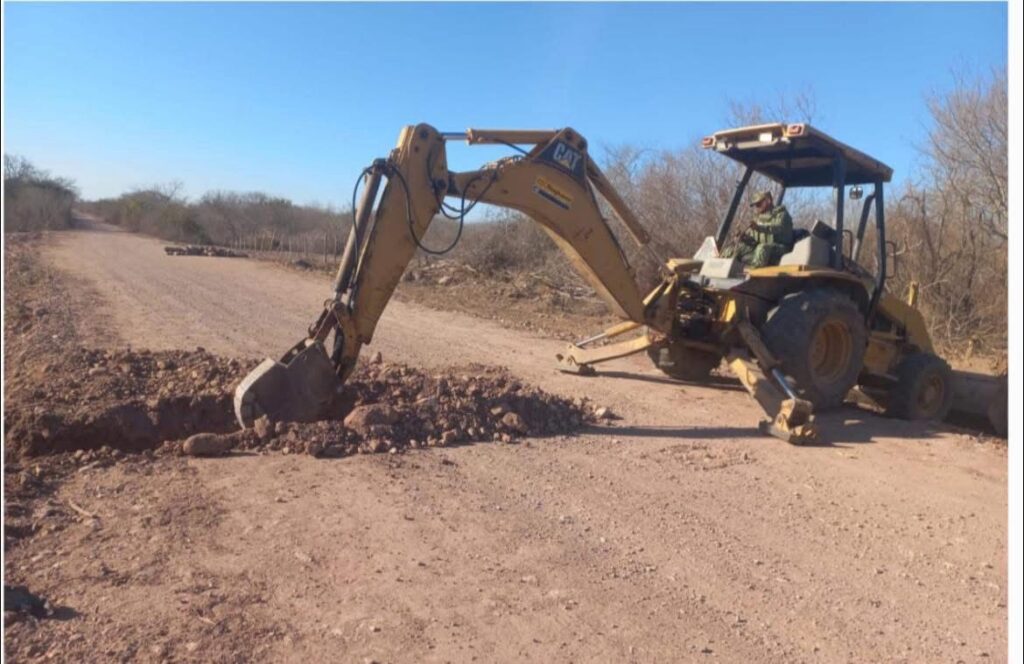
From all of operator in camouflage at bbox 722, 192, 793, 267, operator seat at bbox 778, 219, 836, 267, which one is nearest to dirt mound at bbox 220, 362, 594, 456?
operator in camouflage at bbox 722, 192, 793, 267

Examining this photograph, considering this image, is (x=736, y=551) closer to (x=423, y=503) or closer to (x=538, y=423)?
(x=423, y=503)

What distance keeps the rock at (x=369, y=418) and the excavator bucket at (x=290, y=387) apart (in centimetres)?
29

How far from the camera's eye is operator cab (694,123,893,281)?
7824 millimetres

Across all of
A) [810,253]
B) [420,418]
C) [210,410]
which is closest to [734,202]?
[810,253]

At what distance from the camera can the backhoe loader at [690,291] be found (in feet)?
20.0

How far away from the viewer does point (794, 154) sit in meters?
8.42

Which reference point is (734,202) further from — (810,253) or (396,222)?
(396,222)

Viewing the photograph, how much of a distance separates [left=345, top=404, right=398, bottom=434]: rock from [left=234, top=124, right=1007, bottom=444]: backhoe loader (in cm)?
30

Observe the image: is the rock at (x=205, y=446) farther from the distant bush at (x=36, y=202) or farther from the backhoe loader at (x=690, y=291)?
the distant bush at (x=36, y=202)

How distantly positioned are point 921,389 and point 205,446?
726cm

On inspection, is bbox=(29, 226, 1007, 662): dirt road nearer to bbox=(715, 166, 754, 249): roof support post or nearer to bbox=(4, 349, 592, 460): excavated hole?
bbox=(4, 349, 592, 460): excavated hole

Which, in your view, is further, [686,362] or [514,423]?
[686,362]

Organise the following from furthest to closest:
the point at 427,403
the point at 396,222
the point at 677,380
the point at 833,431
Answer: the point at 677,380
the point at 833,431
the point at 427,403
the point at 396,222

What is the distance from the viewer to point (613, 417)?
721cm
